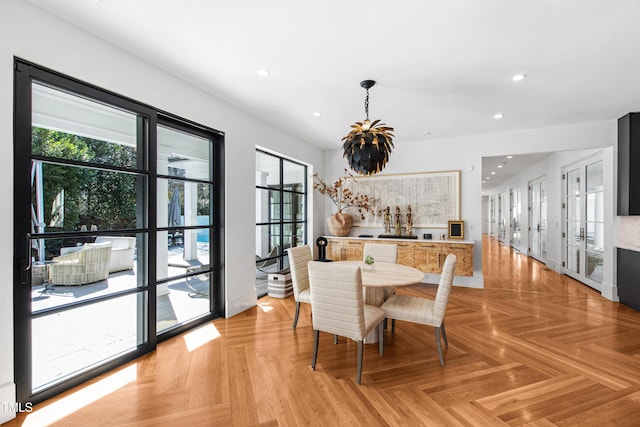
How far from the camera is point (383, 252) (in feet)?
12.6

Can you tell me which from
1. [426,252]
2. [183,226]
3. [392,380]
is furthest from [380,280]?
[426,252]

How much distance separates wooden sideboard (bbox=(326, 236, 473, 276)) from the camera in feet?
15.9

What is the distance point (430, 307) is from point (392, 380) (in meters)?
0.76

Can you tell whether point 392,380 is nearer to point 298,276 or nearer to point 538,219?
point 298,276

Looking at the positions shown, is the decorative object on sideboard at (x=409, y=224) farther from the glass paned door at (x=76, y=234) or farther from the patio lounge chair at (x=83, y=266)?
the patio lounge chair at (x=83, y=266)

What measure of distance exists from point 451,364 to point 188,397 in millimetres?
2100

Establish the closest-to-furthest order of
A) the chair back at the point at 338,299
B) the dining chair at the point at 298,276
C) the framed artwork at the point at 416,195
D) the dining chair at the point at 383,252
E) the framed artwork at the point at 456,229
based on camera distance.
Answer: the chair back at the point at 338,299
the dining chair at the point at 298,276
the dining chair at the point at 383,252
the framed artwork at the point at 456,229
the framed artwork at the point at 416,195

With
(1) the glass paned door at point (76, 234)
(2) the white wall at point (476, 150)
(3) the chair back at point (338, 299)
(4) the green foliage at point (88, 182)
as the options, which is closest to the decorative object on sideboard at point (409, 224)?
(2) the white wall at point (476, 150)

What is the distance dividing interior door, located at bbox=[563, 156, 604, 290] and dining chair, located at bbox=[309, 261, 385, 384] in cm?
482

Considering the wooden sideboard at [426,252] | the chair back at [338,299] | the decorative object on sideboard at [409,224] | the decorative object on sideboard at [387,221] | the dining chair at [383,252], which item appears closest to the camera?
the chair back at [338,299]

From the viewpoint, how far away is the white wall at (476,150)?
14.8 ft

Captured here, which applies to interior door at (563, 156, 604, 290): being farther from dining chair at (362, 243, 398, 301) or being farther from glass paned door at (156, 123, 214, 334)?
glass paned door at (156, 123, 214, 334)

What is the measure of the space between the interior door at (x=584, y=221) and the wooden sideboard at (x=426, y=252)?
2111 millimetres

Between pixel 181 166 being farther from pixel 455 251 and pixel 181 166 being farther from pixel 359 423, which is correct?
pixel 455 251
